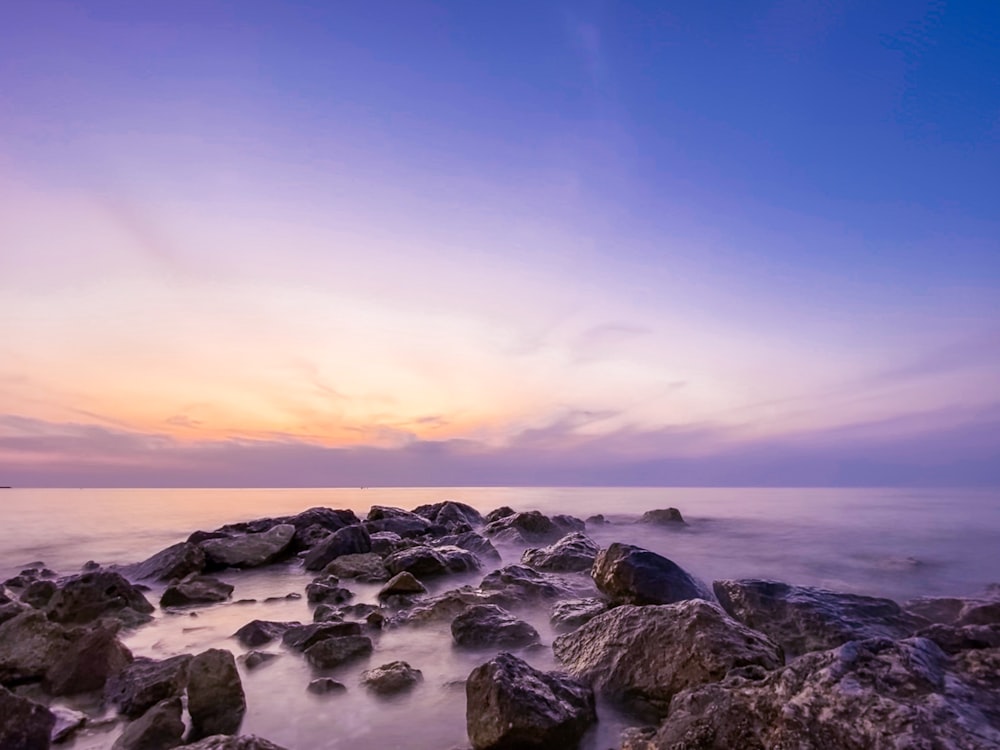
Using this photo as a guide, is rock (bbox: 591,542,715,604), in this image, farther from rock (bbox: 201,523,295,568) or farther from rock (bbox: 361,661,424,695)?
rock (bbox: 201,523,295,568)

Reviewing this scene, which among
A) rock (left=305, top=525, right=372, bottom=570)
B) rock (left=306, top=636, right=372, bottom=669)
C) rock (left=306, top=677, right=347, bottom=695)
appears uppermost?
rock (left=305, top=525, right=372, bottom=570)

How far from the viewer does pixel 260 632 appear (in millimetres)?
6801

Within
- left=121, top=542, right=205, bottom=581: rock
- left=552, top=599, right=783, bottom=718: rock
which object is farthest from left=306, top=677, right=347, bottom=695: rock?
left=121, top=542, right=205, bottom=581: rock

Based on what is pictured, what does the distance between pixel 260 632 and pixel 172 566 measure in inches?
256

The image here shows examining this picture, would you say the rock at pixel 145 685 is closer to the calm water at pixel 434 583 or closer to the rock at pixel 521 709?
the calm water at pixel 434 583

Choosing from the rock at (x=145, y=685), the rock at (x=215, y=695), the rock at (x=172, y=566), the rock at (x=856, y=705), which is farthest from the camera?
the rock at (x=172, y=566)

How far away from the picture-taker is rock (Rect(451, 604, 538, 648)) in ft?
21.6

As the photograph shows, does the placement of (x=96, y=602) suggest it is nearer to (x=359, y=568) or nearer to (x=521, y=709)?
(x=359, y=568)

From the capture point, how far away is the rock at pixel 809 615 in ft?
21.3

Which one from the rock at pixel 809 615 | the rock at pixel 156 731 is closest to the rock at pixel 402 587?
the rock at pixel 809 615

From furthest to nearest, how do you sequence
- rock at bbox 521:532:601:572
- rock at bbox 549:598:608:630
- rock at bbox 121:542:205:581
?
rock at bbox 121:542:205:581
rock at bbox 521:532:601:572
rock at bbox 549:598:608:630

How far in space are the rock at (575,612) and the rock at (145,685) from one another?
434 cm

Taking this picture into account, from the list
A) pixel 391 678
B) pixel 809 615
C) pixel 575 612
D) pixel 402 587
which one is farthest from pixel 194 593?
pixel 809 615

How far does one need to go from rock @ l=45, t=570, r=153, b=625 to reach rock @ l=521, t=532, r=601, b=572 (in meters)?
Result: 7.10
